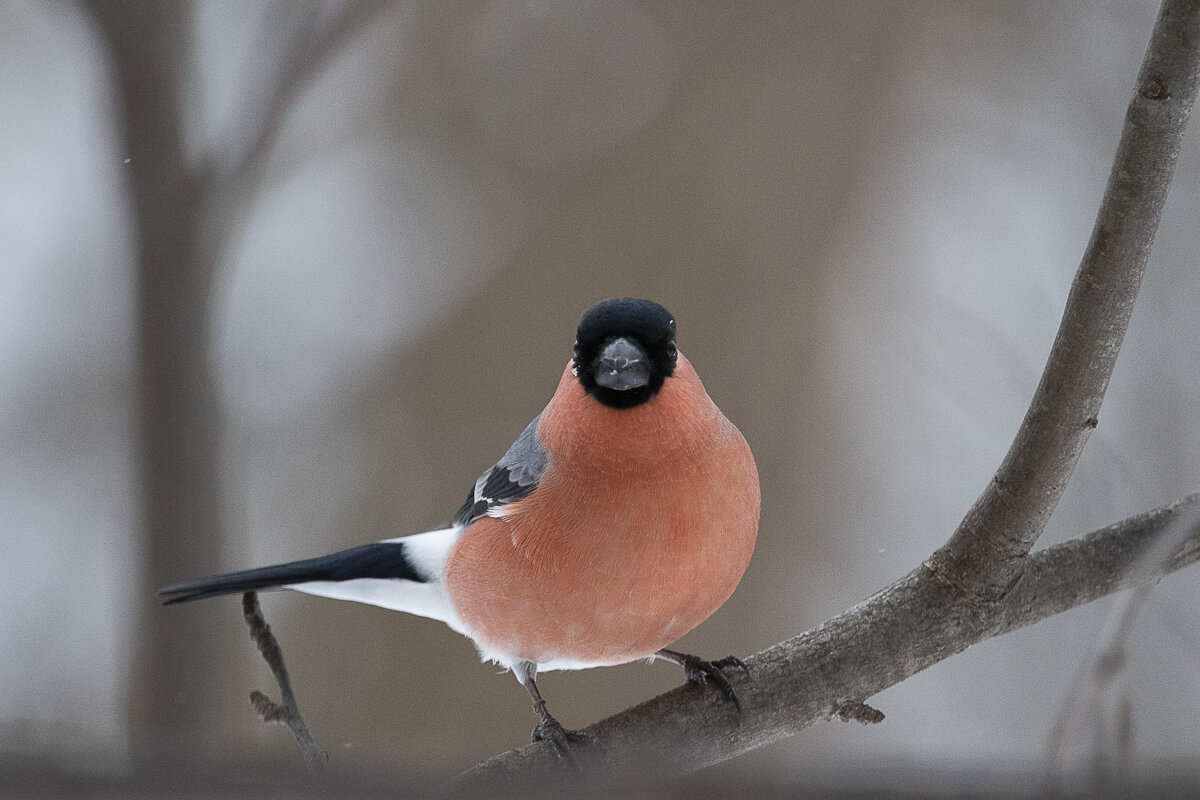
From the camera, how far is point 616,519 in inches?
68.0

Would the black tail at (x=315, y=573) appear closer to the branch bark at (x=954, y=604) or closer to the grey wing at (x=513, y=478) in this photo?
the grey wing at (x=513, y=478)

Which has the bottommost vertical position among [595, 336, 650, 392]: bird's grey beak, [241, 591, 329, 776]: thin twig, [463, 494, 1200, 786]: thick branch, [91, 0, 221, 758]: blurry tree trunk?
[463, 494, 1200, 786]: thick branch

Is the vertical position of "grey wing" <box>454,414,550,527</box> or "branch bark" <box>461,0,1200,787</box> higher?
"grey wing" <box>454,414,550,527</box>

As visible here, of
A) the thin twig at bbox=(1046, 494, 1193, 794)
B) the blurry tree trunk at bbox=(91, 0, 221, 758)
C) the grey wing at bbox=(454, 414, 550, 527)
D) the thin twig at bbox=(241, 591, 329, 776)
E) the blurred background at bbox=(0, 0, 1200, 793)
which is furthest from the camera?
the blurred background at bbox=(0, 0, 1200, 793)

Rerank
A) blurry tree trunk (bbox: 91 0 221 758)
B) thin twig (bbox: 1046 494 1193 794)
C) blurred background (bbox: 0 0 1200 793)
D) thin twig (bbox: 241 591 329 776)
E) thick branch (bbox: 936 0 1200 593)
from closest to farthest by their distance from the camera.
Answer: thin twig (bbox: 1046 494 1193 794), thick branch (bbox: 936 0 1200 593), thin twig (bbox: 241 591 329 776), blurry tree trunk (bbox: 91 0 221 758), blurred background (bbox: 0 0 1200 793)

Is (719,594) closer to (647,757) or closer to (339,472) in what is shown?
(647,757)

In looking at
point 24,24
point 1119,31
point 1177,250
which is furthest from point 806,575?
point 24,24

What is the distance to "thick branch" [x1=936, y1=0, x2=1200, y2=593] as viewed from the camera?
1254 millimetres

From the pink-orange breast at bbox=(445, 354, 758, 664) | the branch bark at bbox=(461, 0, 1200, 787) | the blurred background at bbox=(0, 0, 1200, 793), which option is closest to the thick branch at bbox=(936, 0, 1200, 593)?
the branch bark at bbox=(461, 0, 1200, 787)

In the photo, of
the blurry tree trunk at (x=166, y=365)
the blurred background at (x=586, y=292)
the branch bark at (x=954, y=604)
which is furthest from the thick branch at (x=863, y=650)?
the blurred background at (x=586, y=292)

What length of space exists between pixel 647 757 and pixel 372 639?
2.58 metres

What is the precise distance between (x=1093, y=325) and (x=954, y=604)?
54cm

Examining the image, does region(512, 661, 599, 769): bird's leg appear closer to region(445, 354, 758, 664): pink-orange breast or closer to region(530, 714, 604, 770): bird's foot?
region(530, 714, 604, 770): bird's foot

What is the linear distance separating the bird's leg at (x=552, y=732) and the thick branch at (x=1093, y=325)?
0.68 metres
